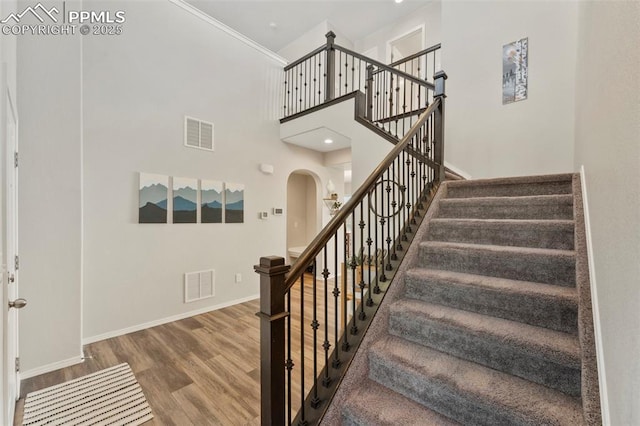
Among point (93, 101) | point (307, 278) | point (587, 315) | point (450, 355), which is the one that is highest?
point (93, 101)

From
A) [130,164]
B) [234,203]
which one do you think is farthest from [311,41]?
[130,164]

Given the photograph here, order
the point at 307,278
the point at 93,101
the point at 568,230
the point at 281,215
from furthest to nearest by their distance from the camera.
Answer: the point at 307,278 < the point at 281,215 < the point at 93,101 < the point at 568,230

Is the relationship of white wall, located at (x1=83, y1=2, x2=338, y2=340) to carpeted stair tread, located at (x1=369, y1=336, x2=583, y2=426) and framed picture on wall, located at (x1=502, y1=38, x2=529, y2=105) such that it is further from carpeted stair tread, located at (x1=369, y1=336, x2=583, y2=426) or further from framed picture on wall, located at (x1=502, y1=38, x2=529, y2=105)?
framed picture on wall, located at (x1=502, y1=38, x2=529, y2=105)

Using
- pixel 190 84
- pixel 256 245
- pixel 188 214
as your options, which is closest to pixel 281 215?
pixel 256 245

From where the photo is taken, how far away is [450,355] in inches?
60.6

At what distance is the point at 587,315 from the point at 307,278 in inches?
209

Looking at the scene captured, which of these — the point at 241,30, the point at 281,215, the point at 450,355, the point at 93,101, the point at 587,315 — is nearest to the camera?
the point at 587,315

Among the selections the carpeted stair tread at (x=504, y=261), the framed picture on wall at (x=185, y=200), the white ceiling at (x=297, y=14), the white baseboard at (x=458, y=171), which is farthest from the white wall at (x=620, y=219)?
the white ceiling at (x=297, y=14)

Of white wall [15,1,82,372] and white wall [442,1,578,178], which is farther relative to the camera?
white wall [442,1,578,178]

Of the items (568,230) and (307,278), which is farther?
(307,278)

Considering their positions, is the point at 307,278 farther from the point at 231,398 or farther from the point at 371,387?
the point at 371,387

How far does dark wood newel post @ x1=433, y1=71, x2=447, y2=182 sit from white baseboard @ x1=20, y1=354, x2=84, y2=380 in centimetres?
402

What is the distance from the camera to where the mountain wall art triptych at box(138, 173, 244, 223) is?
3.47 metres

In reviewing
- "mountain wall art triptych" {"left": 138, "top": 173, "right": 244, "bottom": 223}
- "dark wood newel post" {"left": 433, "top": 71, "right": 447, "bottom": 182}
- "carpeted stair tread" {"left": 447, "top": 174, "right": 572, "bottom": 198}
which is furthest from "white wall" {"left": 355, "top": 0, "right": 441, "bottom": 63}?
"mountain wall art triptych" {"left": 138, "top": 173, "right": 244, "bottom": 223}
